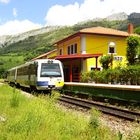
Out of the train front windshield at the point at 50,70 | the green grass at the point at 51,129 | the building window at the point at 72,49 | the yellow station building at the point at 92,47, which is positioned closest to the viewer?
the green grass at the point at 51,129

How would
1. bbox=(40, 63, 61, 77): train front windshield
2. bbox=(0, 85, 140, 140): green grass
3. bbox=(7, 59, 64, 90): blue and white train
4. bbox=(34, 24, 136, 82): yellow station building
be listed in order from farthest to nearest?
bbox=(34, 24, 136, 82): yellow station building
bbox=(40, 63, 61, 77): train front windshield
bbox=(7, 59, 64, 90): blue and white train
bbox=(0, 85, 140, 140): green grass

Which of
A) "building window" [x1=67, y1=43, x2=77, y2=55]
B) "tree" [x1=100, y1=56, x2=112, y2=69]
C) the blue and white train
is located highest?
"building window" [x1=67, y1=43, x2=77, y2=55]

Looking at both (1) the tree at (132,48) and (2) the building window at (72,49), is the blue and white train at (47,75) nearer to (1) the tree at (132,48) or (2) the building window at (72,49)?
(1) the tree at (132,48)

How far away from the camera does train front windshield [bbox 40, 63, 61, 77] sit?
1137 inches

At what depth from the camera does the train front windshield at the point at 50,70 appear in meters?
28.9

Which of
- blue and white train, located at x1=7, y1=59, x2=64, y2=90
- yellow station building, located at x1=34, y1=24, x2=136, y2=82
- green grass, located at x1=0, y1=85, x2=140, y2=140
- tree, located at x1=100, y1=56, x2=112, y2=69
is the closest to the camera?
green grass, located at x1=0, y1=85, x2=140, y2=140

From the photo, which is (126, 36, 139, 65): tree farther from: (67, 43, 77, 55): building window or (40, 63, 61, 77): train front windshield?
(67, 43, 77, 55): building window

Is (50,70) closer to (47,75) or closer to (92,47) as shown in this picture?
(47,75)

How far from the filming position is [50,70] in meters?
29.3

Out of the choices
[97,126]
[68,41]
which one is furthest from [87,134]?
[68,41]

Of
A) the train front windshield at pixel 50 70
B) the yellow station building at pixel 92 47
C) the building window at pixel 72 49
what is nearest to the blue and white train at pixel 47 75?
the train front windshield at pixel 50 70

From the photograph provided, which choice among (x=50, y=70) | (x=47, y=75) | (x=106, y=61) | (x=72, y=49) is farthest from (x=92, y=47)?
(x=47, y=75)

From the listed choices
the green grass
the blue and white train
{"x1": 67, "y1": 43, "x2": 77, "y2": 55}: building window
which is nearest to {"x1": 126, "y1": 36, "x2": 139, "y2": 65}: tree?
the blue and white train

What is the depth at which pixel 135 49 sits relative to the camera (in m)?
33.6
